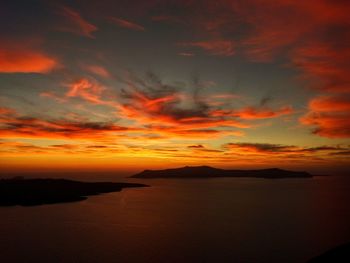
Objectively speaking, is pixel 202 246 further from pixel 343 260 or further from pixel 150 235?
pixel 343 260

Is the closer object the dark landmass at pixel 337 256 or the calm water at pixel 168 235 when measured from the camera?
the dark landmass at pixel 337 256

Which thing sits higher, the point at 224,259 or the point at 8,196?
the point at 8,196

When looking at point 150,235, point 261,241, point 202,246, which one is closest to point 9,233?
point 150,235

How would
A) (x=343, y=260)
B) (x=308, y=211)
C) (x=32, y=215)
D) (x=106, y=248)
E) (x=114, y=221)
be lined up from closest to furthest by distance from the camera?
(x=343, y=260) → (x=106, y=248) → (x=114, y=221) → (x=32, y=215) → (x=308, y=211)

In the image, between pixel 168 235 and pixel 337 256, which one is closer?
pixel 337 256

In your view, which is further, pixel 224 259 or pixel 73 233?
pixel 73 233

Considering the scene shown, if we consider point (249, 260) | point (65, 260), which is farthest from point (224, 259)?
point (65, 260)

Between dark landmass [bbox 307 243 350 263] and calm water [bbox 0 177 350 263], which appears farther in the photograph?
calm water [bbox 0 177 350 263]

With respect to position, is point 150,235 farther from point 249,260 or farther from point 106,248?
point 249,260

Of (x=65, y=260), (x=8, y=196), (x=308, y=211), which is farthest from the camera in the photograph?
(x=8, y=196)

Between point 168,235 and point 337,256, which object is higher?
point 337,256
